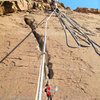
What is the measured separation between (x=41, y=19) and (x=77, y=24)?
88cm

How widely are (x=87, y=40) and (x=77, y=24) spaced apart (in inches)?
44.2

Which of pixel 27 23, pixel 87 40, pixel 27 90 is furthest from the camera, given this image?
pixel 27 23

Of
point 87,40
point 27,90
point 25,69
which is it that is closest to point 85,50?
point 87,40

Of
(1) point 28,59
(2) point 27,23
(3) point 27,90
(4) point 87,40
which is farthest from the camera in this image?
(2) point 27,23

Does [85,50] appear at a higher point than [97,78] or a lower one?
higher

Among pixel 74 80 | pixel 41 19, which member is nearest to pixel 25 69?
pixel 74 80

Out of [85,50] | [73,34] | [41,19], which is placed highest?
[41,19]

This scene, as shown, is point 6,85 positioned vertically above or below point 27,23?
below

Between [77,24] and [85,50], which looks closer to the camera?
[85,50]

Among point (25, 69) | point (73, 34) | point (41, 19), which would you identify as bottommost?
point (25, 69)

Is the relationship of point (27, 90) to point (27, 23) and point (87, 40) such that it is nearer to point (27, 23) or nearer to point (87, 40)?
point (87, 40)

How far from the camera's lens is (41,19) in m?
7.19

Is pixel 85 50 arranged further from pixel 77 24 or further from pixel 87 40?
pixel 77 24

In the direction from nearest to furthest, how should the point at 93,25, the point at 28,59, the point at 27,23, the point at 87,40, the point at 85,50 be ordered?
the point at 28,59
the point at 85,50
the point at 87,40
the point at 27,23
the point at 93,25
